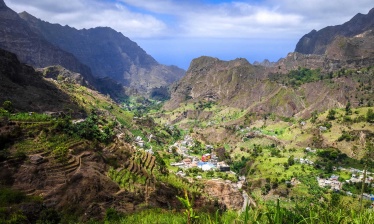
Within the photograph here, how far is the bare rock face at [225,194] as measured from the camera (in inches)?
2266

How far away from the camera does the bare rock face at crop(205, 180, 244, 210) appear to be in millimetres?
57562

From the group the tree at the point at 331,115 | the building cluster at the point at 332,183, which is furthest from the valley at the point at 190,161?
the building cluster at the point at 332,183

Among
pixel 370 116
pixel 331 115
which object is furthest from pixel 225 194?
pixel 331 115

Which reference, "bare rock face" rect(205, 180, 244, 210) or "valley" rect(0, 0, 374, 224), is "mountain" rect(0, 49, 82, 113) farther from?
"bare rock face" rect(205, 180, 244, 210)

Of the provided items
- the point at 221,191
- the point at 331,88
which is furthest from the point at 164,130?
the point at 221,191

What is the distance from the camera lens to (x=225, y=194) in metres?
59.6

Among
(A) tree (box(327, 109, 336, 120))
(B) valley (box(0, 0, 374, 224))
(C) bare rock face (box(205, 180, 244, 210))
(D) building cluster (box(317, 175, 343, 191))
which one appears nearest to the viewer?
(B) valley (box(0, 0, 374, 224))

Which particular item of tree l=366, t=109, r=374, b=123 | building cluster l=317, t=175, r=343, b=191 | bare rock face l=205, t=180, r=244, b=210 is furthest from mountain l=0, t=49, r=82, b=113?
tree l=366, t=109, r=374, b=123

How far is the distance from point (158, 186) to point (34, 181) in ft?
53.8

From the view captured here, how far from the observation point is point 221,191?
2387 inches

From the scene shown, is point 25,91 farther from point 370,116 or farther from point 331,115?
point 370,116

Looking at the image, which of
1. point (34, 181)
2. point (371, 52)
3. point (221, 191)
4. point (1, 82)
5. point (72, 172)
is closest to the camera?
point (34, 181)

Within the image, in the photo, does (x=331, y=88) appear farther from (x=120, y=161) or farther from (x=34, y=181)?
(x=34, y=181)

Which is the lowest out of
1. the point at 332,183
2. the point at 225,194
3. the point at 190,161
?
the point at 332,183
